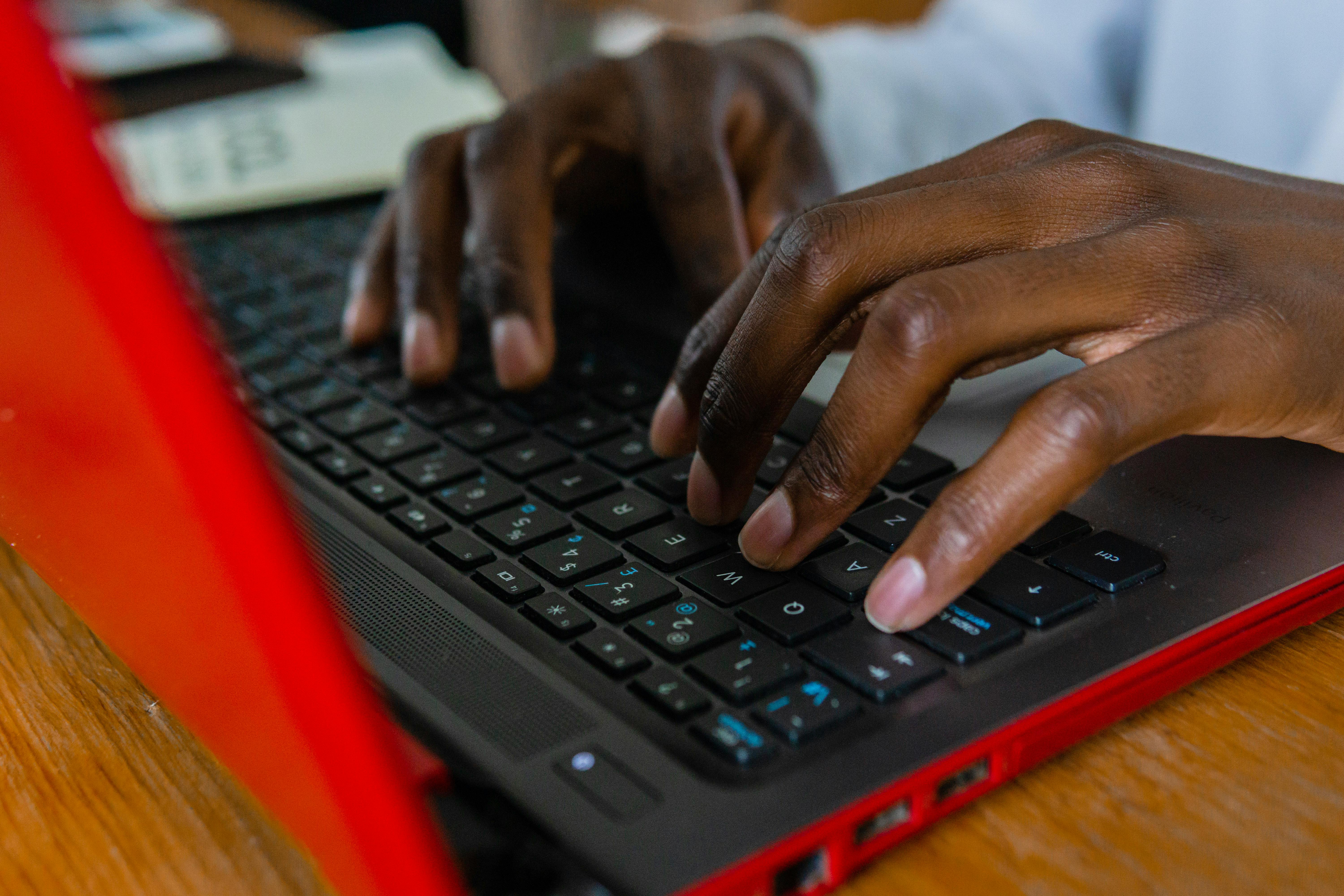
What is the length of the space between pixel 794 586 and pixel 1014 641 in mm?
66

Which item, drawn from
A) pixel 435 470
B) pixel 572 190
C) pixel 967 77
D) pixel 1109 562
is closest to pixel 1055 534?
pixel 1109 562

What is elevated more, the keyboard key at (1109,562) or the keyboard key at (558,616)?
the keyboard key at (1109,562)

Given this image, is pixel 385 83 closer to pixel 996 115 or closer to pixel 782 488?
pixel 996 115

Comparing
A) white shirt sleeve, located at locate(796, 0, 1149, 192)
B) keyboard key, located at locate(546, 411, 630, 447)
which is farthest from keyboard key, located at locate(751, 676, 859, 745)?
white shirt sleeve, located at locate(796, 0, 1149, 192)

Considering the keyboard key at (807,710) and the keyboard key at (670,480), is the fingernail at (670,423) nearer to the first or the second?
the keyboard key at (670,480)

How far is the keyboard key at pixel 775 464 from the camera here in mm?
419

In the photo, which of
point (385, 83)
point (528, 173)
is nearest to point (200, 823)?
point (528, 173)

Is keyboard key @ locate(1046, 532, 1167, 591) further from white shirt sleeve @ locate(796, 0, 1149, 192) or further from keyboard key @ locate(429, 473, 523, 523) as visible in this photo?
white shirt sleeve @ locate(796, 0, 1149, 192)

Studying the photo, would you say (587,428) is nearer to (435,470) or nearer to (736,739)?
(435,470)

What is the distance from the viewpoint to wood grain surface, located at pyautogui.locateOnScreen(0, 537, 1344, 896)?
251 mm

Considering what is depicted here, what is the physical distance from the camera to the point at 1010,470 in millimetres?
303

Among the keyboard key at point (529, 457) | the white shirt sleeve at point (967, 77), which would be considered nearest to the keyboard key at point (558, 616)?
the keyboard key at point (529, 457)

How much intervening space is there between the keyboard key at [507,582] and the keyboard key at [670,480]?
68 millimetres

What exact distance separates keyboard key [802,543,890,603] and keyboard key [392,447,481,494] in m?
0.16
